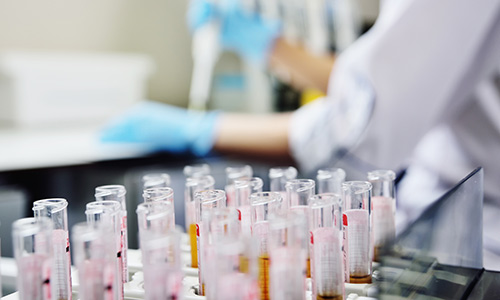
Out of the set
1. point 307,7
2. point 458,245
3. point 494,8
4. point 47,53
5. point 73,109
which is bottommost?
point 458,245

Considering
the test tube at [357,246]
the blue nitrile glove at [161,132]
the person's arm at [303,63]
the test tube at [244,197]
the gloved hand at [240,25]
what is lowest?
the test tube at [357,246]

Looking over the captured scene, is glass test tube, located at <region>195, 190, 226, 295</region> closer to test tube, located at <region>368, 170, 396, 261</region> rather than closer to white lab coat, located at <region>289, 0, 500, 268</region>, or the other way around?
test tube, located at <region>368, 170, 396, 261</region>

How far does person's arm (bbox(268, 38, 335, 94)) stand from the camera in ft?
7.00

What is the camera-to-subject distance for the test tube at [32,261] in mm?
570

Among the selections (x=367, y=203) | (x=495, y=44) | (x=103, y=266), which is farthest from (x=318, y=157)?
(x=103, y=266)

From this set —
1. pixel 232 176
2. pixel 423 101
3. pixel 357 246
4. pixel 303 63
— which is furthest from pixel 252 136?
pixel 357 246

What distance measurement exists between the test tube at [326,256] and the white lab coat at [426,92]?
22.4 inches

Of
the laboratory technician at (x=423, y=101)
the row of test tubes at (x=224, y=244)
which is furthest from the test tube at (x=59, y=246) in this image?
the laboratory technician at (x=423, y=101)

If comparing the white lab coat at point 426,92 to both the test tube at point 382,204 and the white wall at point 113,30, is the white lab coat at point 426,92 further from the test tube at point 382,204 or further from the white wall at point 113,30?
the white wall at point 113,30

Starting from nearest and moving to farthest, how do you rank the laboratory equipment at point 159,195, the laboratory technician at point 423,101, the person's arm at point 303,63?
the laboratory equipment at point 159,195 → the laboratory technician at point 423,101 → the person's arm at point 303,63

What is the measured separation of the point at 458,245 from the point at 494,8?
2.00 feet

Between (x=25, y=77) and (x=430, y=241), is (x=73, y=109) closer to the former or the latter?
(x=25, y=77)

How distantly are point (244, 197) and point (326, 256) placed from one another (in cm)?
22

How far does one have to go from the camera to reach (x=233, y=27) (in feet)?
7.59
